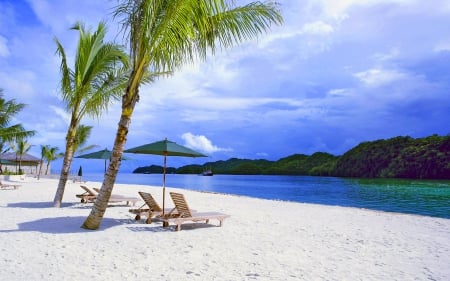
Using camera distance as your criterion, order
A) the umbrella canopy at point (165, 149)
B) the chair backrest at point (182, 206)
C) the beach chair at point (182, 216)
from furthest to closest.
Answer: the umbrella canopy at point (165, 149) < the chair backrest at point (182, 206) < the beach chair at point (182, 216)

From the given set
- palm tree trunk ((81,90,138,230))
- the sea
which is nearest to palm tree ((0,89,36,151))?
the sea

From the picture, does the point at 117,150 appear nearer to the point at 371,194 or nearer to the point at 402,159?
the point at 371,194

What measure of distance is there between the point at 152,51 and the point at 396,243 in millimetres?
Answer: 6063

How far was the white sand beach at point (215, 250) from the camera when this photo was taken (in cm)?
489

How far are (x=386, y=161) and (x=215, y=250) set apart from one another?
266 feet

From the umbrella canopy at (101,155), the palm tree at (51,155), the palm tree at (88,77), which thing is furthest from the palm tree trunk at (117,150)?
the palm tree at (51,155)

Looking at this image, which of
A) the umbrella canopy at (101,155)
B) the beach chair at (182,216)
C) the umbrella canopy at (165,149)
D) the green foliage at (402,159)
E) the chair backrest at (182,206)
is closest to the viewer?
the beach chair at (182,216)

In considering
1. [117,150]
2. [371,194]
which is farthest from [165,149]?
[371,194]

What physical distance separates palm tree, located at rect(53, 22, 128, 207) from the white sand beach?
9.22 feet

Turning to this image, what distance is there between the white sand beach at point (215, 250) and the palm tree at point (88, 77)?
111 inches

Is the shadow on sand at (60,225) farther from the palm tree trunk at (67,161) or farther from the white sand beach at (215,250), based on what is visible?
the palm tree trunk at (67,161)

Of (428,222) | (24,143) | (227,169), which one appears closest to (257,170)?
(227,169)

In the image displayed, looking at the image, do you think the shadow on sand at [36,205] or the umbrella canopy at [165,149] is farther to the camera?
the shadow on sand at [36,205]

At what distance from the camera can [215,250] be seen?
6227 millimetres
